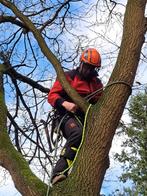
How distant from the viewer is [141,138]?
45.0 feet

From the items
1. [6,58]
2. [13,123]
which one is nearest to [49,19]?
[6,58]

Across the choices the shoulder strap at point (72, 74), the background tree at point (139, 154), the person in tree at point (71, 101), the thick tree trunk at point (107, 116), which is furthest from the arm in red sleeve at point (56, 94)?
the background tree at point (139, 154)

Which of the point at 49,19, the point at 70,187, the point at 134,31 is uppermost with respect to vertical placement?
the point at 49,19

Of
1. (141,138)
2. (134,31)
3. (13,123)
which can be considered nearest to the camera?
(134,31)

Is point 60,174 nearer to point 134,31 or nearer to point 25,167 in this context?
point 25,167

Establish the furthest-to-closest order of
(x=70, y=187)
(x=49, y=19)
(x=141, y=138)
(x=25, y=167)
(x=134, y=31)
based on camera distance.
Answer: (x=141, y=138) → (x=49, y=19) → (x=134, y=31) → (x=25, y=167) → (x=70, y=187)

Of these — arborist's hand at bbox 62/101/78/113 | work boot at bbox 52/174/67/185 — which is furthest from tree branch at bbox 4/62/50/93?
work boot at bbox 52/174/67/185

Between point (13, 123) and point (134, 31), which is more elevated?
point (13, 123)

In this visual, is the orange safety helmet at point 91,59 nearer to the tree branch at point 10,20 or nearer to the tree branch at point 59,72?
the tree branch at point 59,72

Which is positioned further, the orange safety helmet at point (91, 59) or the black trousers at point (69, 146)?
the orange safety helmet at point (91, 59)

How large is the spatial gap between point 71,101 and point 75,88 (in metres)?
0.20

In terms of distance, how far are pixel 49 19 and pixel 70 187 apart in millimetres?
3264

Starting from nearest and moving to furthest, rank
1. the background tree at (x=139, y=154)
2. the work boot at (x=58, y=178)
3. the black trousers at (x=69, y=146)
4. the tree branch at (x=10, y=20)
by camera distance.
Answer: the work boot at (x=58, y=178) → the black trousers at (x=69, y=146) → the tree branch at (x=10, y=20) → the background tree at (x=139, y=154)

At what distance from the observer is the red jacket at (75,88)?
160 inches
